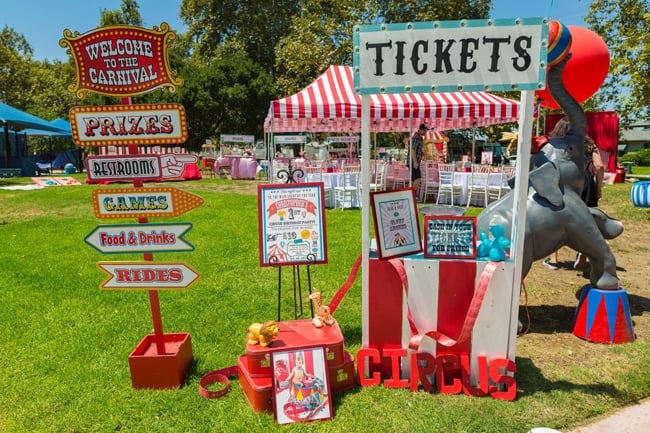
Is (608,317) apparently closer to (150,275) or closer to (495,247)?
(495,247)

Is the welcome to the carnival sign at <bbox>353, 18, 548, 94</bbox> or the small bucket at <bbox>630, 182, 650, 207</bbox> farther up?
the welcome to the carnival sign at <bbox>353, 18, 548, 94</bbox>

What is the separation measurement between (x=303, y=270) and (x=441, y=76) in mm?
3569

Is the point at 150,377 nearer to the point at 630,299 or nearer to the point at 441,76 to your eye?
the point at 441,76

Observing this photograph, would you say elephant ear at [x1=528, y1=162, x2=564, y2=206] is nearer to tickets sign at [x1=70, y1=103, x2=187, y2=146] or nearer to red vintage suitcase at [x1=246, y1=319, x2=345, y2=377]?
red vintage suitcase at [x1=246, y1=319, x2=345, y2=377]

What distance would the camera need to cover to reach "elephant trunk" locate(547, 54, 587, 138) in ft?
11.4

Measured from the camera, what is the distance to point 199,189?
1516cm

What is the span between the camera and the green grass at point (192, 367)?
9.04ft

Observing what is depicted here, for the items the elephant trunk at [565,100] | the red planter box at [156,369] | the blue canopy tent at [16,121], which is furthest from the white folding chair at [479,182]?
the blue canopy tent at [16,121]

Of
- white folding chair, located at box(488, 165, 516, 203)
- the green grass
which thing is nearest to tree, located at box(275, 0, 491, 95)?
white folding chair, located at box(488, 165, 516, 203)

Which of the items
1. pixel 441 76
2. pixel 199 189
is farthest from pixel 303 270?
pixel 199 189

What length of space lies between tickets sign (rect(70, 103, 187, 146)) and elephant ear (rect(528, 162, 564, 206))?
283cm

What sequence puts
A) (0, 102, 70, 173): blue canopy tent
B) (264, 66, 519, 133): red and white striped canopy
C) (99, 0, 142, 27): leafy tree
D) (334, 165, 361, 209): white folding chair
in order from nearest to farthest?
(264, 66, 519, 133): red and white striped canopy < (334, 165, 361, 209): white folding chair < (0, 102, 70, 173): blue canopy tent < (99, 0, 142, 27): leafy tree

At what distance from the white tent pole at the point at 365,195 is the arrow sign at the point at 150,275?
45.3 inches

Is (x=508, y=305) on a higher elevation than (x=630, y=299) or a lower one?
higher
